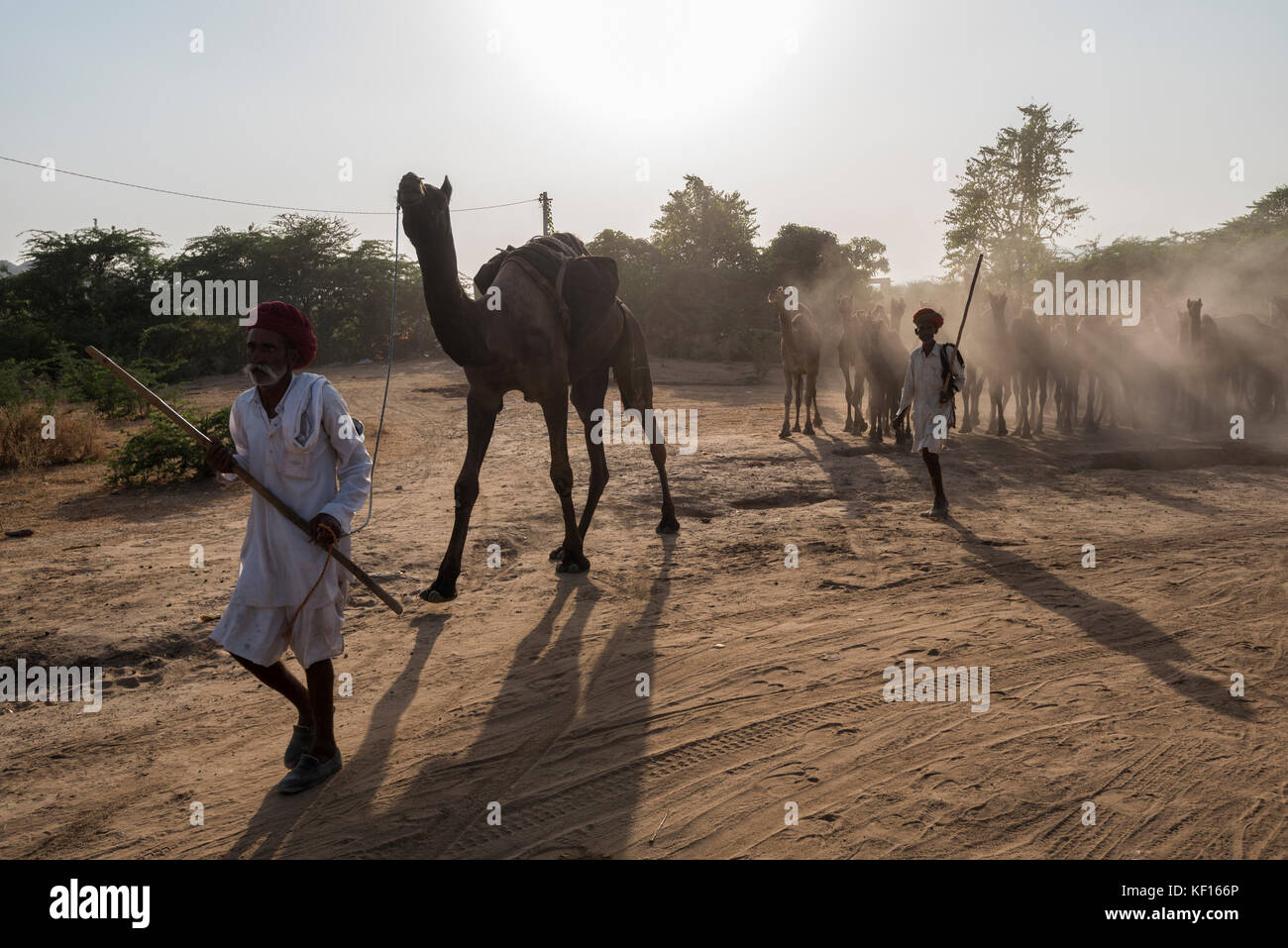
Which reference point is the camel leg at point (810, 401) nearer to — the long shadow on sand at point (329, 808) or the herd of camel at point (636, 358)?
the herd of camel at point (636, 358)

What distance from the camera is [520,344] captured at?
6.13 metres

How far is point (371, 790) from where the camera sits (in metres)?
3.65

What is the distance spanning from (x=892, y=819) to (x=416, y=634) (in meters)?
3.26

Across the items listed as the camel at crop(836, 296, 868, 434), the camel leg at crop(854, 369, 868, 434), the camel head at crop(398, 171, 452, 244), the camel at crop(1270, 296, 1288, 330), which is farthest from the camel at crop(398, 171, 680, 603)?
the camel at crop(1270, 296, 1288, 330)

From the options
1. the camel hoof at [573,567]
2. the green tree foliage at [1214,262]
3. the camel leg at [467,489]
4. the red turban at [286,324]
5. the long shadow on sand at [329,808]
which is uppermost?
the green tree foliage at [1214,262]

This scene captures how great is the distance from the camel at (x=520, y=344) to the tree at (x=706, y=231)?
91.9 ft

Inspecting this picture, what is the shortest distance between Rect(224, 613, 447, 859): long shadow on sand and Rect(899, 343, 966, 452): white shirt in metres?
5.91

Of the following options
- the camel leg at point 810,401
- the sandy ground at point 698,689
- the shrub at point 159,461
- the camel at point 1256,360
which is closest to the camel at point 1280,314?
the camel at point 1256,360

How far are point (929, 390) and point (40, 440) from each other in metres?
11.5

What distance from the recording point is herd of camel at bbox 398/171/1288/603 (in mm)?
5570

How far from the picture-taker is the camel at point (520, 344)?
5.33 meters

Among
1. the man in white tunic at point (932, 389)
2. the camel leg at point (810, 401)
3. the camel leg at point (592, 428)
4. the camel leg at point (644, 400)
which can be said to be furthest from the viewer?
the camel leg at point (810, 401)

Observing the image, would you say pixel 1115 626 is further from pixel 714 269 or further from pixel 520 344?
pixel 714 269

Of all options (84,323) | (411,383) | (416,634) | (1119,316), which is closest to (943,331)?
(1119,316)
